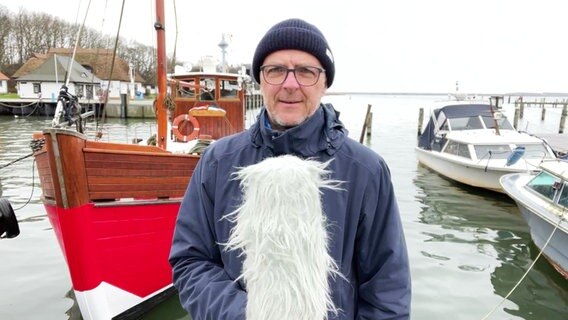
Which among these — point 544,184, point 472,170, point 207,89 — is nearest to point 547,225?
point 544,184

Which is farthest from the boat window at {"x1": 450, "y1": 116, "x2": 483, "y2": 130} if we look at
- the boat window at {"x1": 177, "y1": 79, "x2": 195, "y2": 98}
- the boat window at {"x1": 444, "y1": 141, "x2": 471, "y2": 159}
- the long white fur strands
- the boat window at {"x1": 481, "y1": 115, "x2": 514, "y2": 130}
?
the long white fur strands

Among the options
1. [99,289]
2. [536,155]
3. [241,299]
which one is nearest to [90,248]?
[99,289]

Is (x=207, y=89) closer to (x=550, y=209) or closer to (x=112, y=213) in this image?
(x=112, y=213)

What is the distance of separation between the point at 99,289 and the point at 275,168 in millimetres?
4283

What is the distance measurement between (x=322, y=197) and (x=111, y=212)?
3.89 meters

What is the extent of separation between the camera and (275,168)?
1.17m

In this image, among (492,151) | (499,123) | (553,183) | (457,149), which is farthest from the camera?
(499,123)

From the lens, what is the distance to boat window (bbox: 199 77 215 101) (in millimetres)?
9070

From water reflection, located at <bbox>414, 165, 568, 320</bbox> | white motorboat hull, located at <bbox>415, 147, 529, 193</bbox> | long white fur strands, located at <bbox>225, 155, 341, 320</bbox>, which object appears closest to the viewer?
long white fur strands, located at <bbox>225, 155, 341, 320</bbox>

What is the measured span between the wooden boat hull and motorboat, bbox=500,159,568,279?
5.56 meters

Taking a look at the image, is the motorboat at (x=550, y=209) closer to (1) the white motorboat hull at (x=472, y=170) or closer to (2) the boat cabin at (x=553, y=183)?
(2) the boat cabin at (x=553, y=183)

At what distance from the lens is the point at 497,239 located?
324 inches

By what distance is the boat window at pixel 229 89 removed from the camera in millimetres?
9203

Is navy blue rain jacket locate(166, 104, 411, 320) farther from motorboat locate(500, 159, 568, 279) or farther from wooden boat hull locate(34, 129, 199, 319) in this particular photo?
motorboat locate(500, 159, 568, 279)
